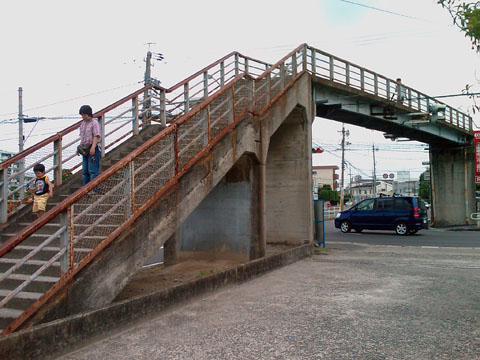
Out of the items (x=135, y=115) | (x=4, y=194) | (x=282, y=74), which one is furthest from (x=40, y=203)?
(x=282, y=74)

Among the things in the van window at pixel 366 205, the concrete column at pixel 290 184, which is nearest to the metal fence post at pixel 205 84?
the concrete column at pixel 290 184

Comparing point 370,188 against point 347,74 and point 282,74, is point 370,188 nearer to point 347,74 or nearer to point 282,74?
point 347,74

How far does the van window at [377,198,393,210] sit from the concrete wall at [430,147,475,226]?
394 inches

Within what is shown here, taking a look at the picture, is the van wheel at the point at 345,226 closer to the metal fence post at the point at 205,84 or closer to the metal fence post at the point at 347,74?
the metal fence post at the point at 347,74

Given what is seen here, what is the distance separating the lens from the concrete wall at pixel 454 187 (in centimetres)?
2752

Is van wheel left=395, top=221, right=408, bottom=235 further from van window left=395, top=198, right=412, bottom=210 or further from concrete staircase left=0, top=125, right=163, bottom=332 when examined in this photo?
concrete staircase left=0, top=125, right=163, bottom=332

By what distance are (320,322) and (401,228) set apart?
15908 millimetres

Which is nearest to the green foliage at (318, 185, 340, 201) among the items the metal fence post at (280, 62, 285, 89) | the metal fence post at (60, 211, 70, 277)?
the metal fence post at (280, 62, 285, 89)

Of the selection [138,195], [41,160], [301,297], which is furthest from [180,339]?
[41,160]

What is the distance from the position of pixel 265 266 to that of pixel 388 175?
64.5 meters

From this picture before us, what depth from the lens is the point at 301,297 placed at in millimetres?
7176

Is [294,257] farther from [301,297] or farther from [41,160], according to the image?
[41,160]

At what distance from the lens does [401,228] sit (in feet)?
65.8

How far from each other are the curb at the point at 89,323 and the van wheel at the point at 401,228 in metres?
14.7
